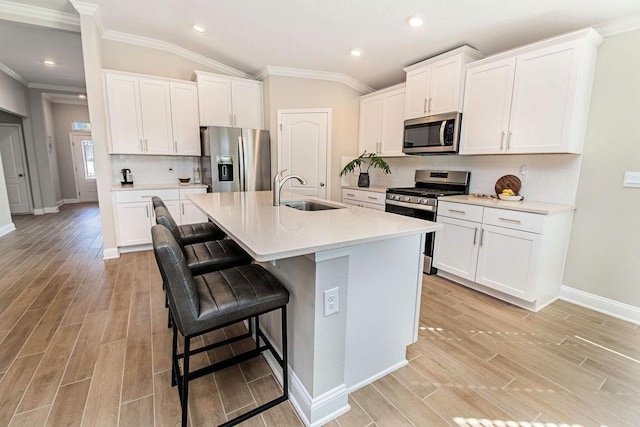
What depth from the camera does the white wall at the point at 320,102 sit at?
4367mm

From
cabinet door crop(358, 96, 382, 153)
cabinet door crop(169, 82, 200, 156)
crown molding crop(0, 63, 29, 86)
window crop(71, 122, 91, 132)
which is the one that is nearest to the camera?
cabinet door crop(169, 82, 200, 156)

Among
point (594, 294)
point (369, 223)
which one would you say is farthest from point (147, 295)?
point (594, 294)

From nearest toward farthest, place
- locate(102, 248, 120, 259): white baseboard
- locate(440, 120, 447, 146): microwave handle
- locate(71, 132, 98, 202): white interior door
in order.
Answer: locate(440, 120, 447, 146): microwave handle
locate(102, 248, 120, 259): white baseboard
locate(71, 132, 98, 202): white interior door

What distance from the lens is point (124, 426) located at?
1.36m

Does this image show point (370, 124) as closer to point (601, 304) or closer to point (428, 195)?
point (428, 195)

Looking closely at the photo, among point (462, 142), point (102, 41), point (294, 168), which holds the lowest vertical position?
point (294, 168)

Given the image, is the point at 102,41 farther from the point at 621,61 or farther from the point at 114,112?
the point at 621,61

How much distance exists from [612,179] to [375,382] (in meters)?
2.60

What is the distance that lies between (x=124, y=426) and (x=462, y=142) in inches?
137

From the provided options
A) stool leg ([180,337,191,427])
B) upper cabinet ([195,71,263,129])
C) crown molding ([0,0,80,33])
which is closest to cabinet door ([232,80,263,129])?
upper cabinet ([195,71,263,129])

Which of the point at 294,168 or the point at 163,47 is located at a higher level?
the point at 163,47

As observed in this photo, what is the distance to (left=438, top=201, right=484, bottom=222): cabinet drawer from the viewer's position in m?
2.77

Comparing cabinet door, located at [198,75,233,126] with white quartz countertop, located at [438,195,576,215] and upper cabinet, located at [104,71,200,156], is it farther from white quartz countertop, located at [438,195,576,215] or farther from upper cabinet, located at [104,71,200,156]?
white quartz countertop, located at [438,195,576,215]

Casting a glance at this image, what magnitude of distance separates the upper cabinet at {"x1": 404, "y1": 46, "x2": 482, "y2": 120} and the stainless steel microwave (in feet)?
0.28
